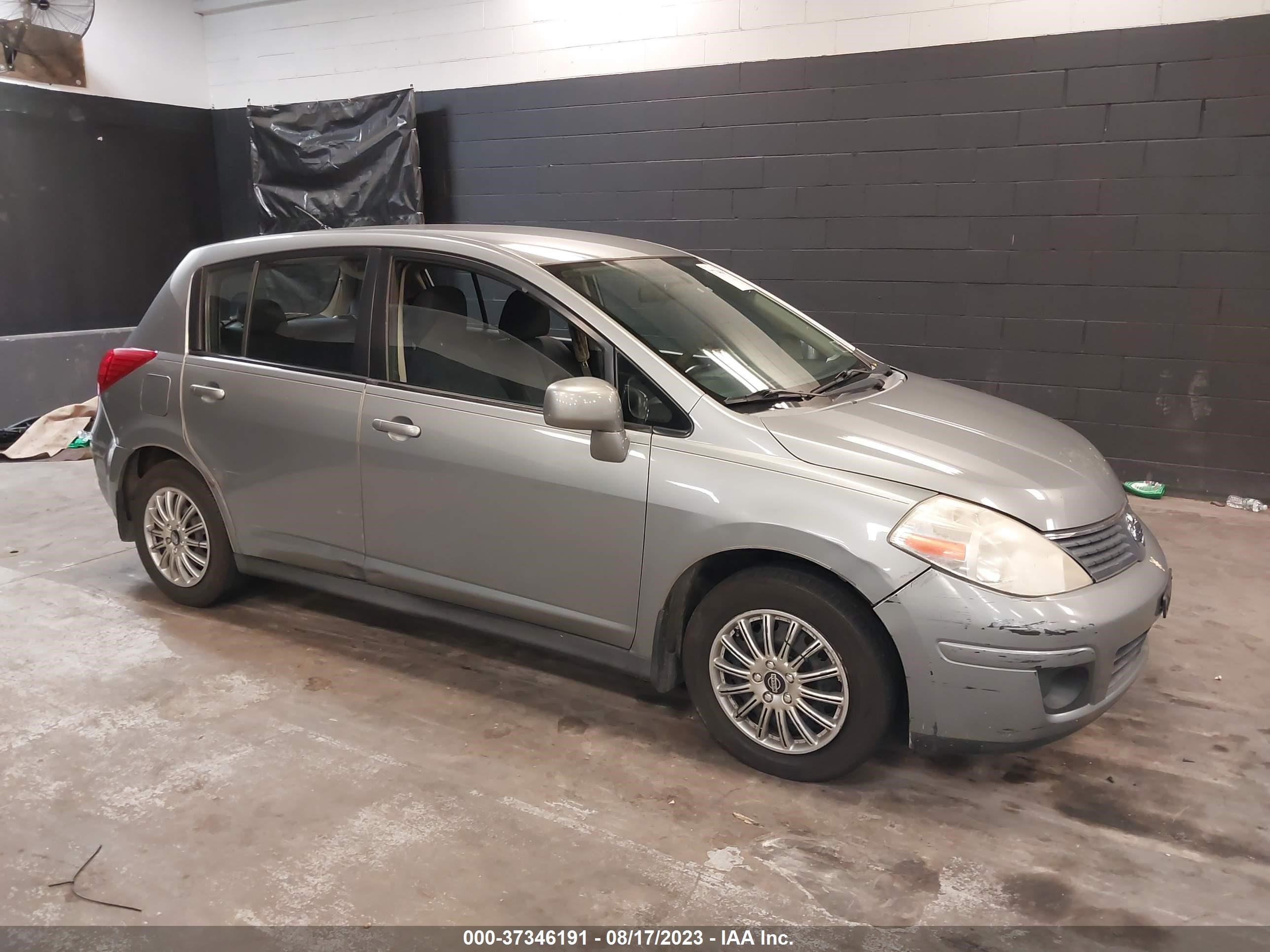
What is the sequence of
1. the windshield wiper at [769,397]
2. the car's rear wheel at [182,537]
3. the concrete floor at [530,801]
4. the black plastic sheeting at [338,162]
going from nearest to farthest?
1. the concrete floor at [530,801]
2. the windshield wiper at [769,397]
3. the car's rear wheel at [182,537]
4. the black plastic sheeting at [338,162]

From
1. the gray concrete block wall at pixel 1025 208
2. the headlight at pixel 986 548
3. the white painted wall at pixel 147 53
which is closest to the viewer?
the headlight at pixel 986 548

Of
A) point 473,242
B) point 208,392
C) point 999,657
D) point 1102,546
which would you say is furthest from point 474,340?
point 1102,546

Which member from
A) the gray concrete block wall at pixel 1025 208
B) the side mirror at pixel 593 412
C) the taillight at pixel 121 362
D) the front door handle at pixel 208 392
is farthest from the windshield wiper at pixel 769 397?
the gray concrete block wall at pixel 1025 208

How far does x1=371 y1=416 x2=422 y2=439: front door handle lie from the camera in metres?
3.29

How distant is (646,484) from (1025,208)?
4.27m

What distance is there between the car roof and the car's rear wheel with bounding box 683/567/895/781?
1.38 metres

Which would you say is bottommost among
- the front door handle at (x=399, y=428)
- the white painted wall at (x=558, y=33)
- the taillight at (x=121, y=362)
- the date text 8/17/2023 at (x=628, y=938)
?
the date text 8/17/2023 at (x=628, y=938)

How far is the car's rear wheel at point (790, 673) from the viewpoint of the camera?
2.63 metres

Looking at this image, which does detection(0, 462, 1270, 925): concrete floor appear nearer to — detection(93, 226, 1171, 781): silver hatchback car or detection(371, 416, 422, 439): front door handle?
detection(93, 226, 1171, 781): silver hatchback car

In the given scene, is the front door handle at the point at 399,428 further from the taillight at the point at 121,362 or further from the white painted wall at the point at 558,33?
the white painted wall at the point at 558,33

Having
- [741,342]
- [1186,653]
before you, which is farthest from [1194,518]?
[741,342]

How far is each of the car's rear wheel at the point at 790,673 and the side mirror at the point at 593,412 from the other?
55cm

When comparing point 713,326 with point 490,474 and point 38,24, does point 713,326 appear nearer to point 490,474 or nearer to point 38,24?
point 490,474

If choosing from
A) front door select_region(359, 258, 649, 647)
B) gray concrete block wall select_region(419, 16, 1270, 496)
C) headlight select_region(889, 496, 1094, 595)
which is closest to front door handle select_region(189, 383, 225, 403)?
front door select_region(359, 258, 649, 647)
